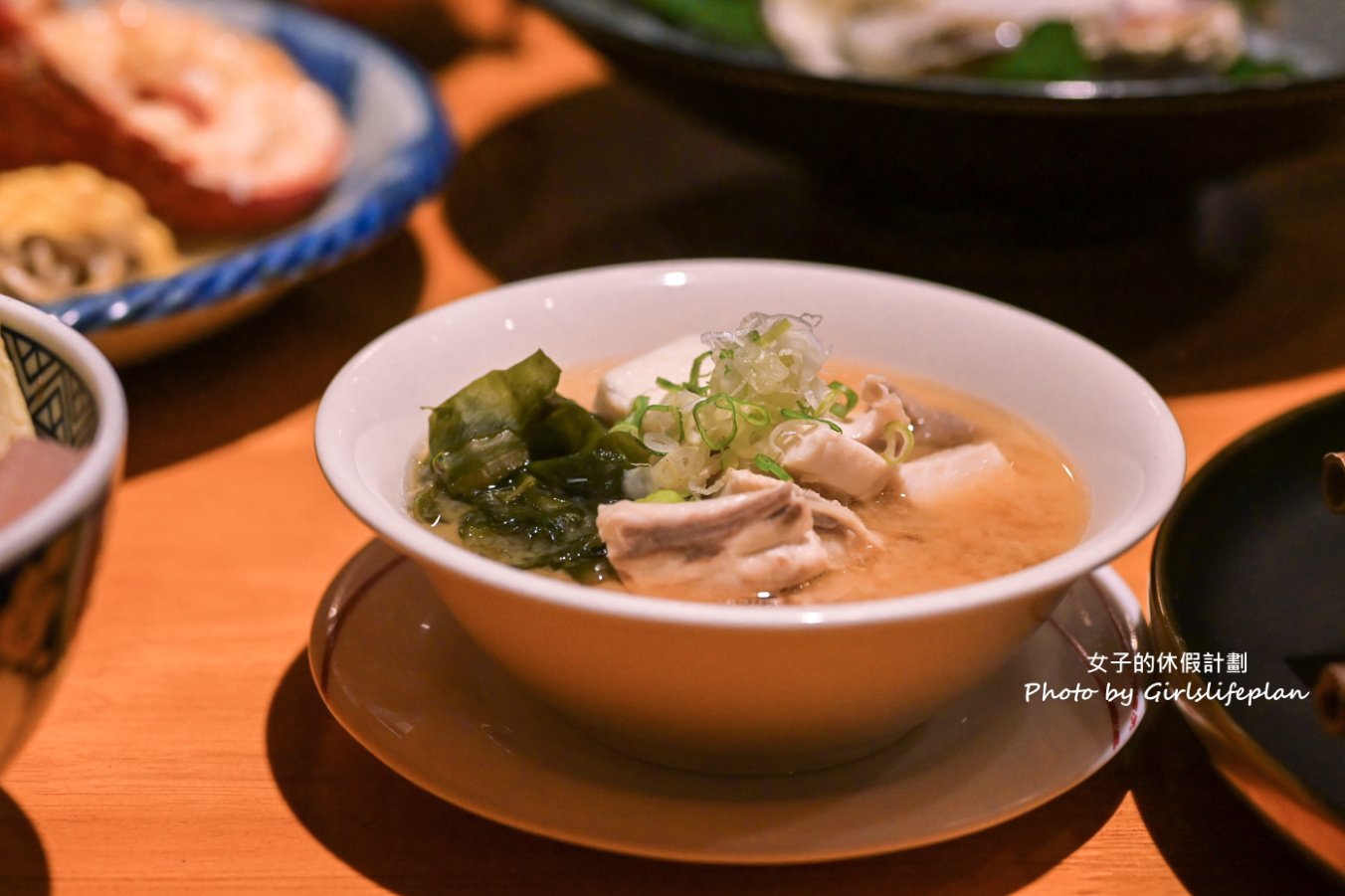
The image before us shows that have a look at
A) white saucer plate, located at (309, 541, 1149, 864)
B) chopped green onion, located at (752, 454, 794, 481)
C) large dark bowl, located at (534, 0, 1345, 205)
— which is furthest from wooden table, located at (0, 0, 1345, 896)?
chopped green onion, located at (752, 454, 794, 481)

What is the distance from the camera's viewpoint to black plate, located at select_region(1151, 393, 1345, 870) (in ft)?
3.29

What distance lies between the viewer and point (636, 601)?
94 centimetres

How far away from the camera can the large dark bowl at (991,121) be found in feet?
6.21

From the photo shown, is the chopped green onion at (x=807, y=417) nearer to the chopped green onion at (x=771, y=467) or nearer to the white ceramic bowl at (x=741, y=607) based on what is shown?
the chopped green onion at (x=771, y=467)

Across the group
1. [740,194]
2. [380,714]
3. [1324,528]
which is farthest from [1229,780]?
[740,194]

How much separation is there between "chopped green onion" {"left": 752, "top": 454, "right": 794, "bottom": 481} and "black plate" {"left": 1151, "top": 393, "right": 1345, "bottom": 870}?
35 centimetres

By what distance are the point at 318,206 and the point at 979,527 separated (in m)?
1.51

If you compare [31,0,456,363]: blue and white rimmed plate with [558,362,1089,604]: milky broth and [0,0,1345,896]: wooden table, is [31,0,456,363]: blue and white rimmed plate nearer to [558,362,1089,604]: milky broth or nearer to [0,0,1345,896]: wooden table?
[0,0,1345,896]: wooden table

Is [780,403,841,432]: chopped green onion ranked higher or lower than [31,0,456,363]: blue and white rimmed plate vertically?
higher

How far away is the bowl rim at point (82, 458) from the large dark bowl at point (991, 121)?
1255 mm

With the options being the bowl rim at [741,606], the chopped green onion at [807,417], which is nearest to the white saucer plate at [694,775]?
the bowl rim at [741,606]

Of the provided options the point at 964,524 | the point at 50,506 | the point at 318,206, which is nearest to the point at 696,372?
the point at 964,524

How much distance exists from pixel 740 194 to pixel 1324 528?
58.5 inches

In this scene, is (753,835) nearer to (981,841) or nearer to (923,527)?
(981,841)
